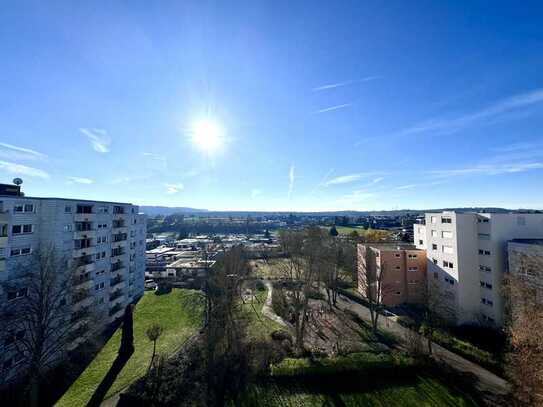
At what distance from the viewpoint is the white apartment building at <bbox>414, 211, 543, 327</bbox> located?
27375 millimetres

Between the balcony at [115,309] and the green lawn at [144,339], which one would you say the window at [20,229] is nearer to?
the green lawn at [144,339]

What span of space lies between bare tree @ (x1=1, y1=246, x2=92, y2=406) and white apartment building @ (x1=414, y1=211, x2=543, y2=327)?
3488 cm

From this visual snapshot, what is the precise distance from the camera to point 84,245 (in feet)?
95.0

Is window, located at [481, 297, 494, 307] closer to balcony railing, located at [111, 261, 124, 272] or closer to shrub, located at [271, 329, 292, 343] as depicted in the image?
shrub, located at [271, 329, 292, 343]

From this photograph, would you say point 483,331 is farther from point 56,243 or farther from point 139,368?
point 56,243

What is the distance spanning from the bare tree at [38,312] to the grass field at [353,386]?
13.9 m

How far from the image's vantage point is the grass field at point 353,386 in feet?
60.7

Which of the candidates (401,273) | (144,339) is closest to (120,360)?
(144,339)

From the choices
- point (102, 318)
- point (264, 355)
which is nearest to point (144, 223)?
point (102, 318)

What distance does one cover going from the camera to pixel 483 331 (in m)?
26.7

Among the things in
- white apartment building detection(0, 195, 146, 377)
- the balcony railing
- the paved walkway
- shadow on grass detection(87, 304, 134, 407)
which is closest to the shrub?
the paved walkway

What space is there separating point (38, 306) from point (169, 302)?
923 inches

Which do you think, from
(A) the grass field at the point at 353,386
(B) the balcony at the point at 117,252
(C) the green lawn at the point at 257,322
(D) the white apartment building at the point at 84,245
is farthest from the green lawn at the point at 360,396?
(B) the balcony at the point at 117,252

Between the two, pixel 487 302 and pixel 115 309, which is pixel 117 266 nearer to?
pixel 115 309
